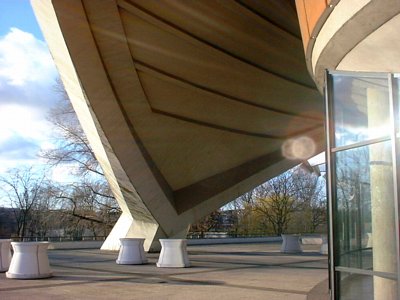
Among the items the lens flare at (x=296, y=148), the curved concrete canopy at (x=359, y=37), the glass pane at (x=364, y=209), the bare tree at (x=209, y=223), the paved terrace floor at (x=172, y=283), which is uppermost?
the lens flare at (x=296, y=148)

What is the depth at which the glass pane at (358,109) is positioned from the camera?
7.88 metres

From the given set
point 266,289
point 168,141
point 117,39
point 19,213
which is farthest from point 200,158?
point 19,213

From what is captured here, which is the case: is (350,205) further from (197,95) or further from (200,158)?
(200,158)

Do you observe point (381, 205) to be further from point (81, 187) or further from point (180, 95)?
point (81, 187)

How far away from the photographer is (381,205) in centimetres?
798

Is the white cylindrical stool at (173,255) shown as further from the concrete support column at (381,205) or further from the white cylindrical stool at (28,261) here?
the concrete support column at (381,205)

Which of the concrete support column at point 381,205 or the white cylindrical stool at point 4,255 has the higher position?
the concrete support column at point 381,205

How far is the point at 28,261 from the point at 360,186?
7.85 metres

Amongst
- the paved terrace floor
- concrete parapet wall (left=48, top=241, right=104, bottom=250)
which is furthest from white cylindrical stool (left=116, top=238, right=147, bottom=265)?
concrete parapet wall (left=48, top=241, right=104, bottom=250)

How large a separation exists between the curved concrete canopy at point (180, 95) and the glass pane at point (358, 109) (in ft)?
30.6

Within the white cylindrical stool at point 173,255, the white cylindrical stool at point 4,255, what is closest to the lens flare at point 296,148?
the white cylindrical stool at point 173,255

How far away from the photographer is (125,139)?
63.9 ft

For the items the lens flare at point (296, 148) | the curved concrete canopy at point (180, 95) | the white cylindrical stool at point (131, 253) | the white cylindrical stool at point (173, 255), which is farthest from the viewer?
the lens flare at point (296, 148)

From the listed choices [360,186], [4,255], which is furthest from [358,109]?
[4,255]
